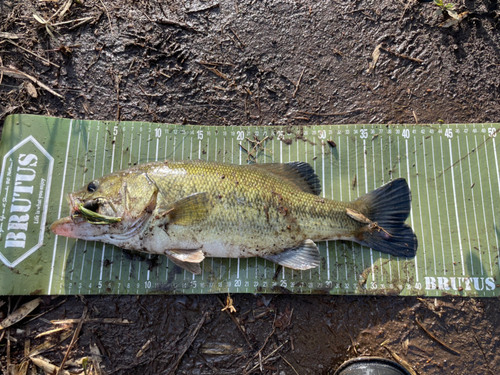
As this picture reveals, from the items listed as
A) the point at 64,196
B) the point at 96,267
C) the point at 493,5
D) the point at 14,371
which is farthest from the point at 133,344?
the point at 493,5

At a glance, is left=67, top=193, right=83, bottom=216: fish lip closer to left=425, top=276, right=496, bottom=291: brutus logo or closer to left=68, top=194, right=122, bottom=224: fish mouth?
left=68, top=194, right=122, bottom=224: fish mouth

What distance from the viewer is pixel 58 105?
13.8 feet

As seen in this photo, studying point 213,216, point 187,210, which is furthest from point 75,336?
point 213,216

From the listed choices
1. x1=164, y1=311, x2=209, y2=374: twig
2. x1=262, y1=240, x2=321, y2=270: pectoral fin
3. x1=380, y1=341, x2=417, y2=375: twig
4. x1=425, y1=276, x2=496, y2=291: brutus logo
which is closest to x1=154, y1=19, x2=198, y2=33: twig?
x1=262, y1=240, x2=321, y2=270: pectoral fin

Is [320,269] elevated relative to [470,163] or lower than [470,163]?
lower

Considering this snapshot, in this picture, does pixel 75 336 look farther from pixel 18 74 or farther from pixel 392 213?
pixel 392 213

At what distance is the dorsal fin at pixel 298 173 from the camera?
3.81 meters

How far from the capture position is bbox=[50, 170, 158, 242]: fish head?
3232 millimetres

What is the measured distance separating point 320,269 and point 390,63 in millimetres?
3215

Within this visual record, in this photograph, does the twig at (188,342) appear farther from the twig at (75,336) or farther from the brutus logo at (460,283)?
the brutus logo at (460,283)

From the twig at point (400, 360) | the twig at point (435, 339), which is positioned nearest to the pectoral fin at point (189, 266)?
the twig at point (400, 360)

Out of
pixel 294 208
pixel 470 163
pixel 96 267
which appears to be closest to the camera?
pixel 294 208

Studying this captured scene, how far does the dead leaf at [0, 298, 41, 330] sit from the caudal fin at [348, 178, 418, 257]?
426 centimetres

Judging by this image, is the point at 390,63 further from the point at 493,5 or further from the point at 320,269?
the point at 320,269
